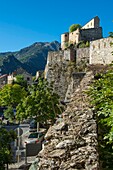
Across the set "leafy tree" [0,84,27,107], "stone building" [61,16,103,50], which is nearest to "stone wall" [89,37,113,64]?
"leafy tree" [0,84,27,107]

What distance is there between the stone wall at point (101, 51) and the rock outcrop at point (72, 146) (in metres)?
21.6

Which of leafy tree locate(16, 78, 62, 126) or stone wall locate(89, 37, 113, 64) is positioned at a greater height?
stone wall locate(89, 37, 113, 64)

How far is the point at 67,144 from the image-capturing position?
18.8 ft

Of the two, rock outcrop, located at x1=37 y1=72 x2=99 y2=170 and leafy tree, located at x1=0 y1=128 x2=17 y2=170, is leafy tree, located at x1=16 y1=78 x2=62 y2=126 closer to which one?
leafy tree, located at x1=0 y1=128 x2=17 y2=170

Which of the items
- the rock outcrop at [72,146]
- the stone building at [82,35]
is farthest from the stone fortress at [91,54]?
the stone building at [82,35]

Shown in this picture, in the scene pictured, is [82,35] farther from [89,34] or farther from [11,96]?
[11,96]

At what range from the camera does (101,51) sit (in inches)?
1195

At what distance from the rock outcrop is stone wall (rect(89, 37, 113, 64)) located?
21.6 metres

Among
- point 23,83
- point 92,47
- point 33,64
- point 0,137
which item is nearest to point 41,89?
point 92,47

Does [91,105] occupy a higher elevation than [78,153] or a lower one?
higher

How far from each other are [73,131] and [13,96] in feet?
161

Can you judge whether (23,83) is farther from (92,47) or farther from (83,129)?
(83,129)

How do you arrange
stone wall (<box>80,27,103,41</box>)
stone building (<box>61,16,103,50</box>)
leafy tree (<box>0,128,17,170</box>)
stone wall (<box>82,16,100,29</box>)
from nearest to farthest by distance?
1. leafy tree (<box>0,128,17,170</box>)
2. stone building (<box>61,16,103,50</box>)
3. stone wall (<box>80,27,103,41</box>)
4. stone wall (<box>82,16,100,29</box>)

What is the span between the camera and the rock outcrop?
15.8 ft
